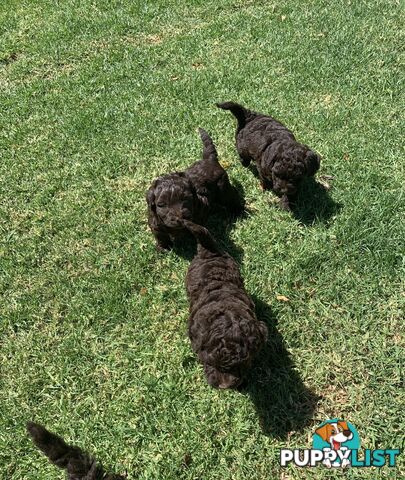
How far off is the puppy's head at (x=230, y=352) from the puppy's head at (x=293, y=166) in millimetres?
1854

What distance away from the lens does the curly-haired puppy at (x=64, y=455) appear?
2.80 meters

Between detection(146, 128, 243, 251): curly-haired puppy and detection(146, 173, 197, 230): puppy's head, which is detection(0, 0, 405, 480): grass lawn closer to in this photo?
detection(146, 128, 243, 251): curly-haired puppy

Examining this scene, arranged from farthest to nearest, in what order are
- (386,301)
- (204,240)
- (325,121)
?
(325,121), (386,301), (204,240)

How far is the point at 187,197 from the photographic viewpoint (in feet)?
13.5

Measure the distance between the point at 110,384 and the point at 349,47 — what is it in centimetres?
616

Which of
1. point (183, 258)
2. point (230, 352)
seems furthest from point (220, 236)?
point (230, 352)

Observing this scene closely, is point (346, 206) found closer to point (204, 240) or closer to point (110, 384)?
point (204, 240)

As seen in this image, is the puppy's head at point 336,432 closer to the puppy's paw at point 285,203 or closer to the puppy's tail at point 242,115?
the puppy's paw at point 285,203

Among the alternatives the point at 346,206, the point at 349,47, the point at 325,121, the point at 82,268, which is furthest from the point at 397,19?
the point at 82,268

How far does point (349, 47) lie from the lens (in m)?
7.12

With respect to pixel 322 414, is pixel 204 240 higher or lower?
higher

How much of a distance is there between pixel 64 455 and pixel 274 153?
3.24m

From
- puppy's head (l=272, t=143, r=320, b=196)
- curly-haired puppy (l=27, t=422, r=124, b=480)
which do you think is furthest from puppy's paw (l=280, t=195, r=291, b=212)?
curly-haired puppy (l=27, t=422, r=124, b=480)

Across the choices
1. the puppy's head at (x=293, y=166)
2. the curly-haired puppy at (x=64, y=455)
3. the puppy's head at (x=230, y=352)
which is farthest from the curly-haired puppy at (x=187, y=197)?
the curly-haired puppy at (x=64, y=455)
